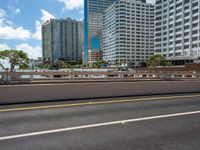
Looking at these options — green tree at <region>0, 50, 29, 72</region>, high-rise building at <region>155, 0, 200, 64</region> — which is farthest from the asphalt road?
high-rise building at <region>155, 0, 200, 64</region>

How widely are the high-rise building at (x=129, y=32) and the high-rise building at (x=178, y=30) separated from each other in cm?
4069

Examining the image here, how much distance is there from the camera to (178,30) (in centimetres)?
12475

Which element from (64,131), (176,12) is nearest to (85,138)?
(64,131)

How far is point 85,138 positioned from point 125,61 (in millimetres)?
173464

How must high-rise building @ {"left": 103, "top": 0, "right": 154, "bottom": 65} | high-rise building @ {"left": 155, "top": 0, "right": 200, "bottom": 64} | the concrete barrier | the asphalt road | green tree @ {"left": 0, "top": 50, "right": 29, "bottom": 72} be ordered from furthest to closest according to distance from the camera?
high-rise building @ {"left": 103, "top": 0, "right": 154, "bottom": 65}
high-rise building @ {"left": 155, "top": 0, "right": 200, "bottom": 64}
green tree @ {"left": 0, "top": 50, "right": 29, "bottom": 72}
the concrete barrier
the asphalt road

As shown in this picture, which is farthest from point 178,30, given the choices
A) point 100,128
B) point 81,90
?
point 100,128

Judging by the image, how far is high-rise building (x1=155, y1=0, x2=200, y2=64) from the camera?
112 metres

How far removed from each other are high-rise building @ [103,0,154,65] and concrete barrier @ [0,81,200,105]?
520 ft

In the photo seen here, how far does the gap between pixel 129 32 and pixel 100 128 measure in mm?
179842

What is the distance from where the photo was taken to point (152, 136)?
20.1 feet

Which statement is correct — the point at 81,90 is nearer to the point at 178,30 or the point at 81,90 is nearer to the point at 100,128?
the point at 100,128

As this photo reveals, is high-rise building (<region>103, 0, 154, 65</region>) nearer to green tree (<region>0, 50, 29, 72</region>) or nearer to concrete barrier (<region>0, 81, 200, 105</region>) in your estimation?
green tree (<region>0, 50, 29, 72</region>)

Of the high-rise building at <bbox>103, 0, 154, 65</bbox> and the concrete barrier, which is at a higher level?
the high-rise building at <bbox>103, 0, 154, 65</bbox>

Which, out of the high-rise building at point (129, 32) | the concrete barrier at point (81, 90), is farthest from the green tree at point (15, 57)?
the high-rise building at point (129, 32)
